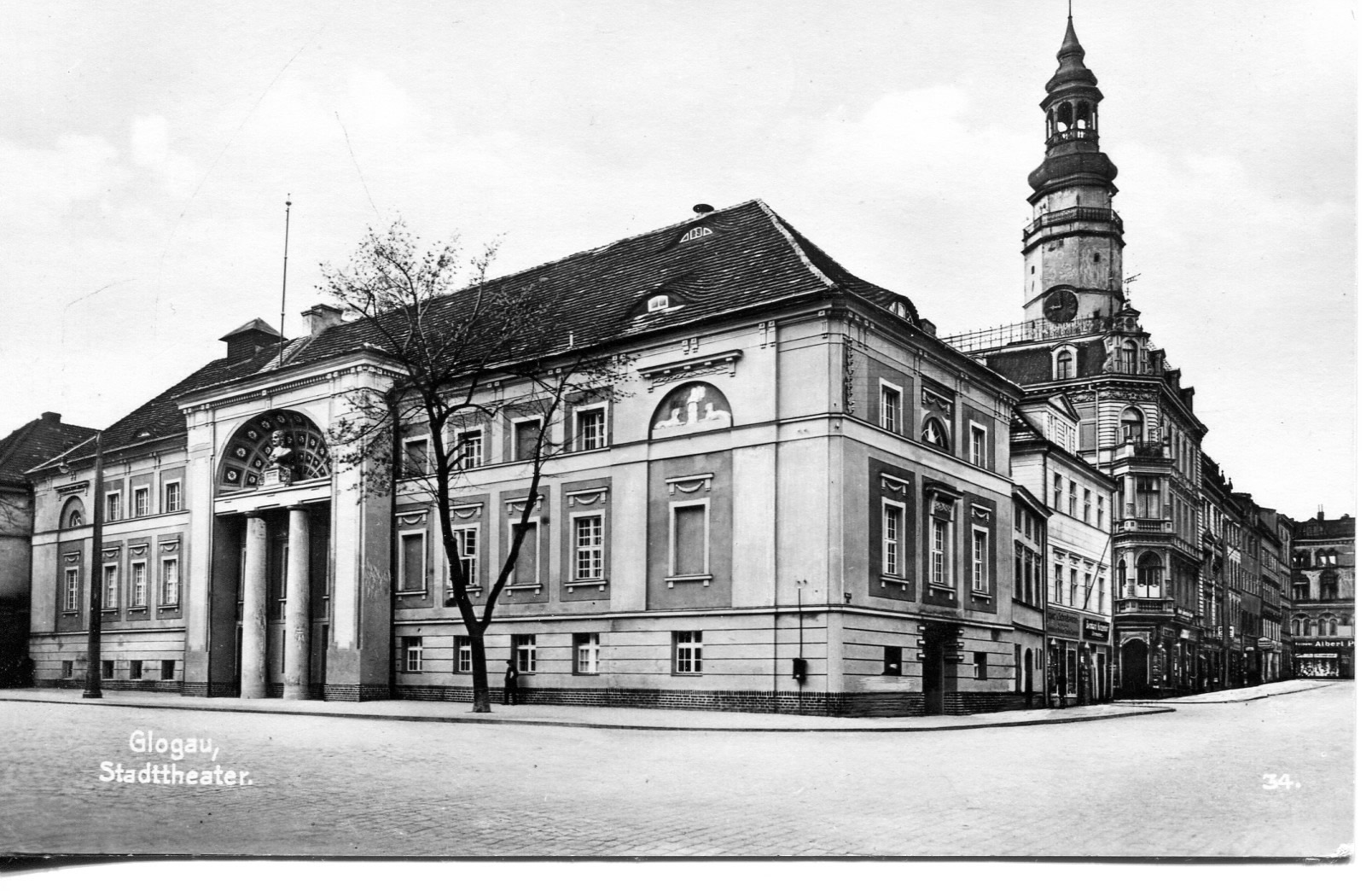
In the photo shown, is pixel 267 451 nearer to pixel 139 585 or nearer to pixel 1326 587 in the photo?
pixel 139 585

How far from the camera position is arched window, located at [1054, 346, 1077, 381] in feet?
56.9

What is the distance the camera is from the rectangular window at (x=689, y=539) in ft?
70.2

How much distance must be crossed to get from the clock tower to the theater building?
3295mm

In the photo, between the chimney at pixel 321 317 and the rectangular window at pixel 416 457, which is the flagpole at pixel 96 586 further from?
the rectangular window at pixel 416 457

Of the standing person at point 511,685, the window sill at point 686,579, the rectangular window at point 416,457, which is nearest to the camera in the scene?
→ the window sill at point 686,579

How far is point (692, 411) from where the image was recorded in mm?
21391

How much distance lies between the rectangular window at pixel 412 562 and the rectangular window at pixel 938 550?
9520 millimetres

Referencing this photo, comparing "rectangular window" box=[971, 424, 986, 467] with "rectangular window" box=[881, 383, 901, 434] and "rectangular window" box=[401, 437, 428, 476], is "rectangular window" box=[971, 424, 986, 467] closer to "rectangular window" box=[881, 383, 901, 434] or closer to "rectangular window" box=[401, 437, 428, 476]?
"rectangular window" box=[881, 383, 901, 434]

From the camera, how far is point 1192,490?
605 inches

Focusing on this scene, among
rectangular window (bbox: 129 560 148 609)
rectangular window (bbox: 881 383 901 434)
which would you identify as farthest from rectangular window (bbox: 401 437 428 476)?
rectangular window (bbox: 881 383 901 434)

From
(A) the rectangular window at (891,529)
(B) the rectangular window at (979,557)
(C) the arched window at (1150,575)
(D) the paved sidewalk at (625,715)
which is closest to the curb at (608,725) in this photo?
(D) the paved sidewalk at (625,715)

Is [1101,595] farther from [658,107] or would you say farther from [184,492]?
[184,492]

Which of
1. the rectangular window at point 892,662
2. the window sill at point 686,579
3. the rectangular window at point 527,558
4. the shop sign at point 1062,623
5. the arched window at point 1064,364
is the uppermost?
the arched window at point 1064,364

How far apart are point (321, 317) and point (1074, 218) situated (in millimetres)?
11322
